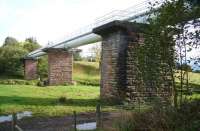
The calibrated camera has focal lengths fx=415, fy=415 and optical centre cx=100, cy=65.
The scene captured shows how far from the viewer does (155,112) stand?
833cm

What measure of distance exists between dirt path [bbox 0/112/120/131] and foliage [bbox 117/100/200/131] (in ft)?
6.80

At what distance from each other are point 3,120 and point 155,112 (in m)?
7.03

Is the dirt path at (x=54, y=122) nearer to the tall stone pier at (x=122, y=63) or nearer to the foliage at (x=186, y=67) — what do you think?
the foliage at (x=186, y=67)

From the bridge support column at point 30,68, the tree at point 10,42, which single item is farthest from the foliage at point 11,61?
the tree at point 10,42

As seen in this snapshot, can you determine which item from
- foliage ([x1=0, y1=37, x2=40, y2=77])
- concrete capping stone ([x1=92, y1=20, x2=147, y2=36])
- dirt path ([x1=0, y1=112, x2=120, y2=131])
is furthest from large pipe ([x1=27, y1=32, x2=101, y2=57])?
foliage ([x1=0, y1=37, x2=40, y2=77])

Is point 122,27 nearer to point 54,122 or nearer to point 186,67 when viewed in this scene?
point 54,122

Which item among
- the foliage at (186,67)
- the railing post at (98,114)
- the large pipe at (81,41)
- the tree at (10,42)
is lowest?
the railing post at (98,114)

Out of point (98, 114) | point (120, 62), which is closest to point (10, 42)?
point (120, 62)

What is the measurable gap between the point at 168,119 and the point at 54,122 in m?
5.55

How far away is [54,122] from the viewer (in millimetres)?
12578

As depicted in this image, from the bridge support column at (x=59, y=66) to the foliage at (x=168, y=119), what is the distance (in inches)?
1105

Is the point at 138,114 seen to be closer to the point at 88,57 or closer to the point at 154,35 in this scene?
the point at 154,35

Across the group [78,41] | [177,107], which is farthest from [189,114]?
[78,41]

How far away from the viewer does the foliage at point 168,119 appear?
751cm
